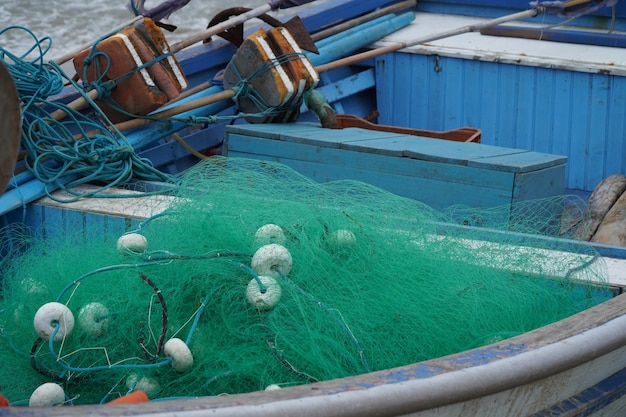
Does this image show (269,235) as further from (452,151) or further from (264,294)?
(452,151)

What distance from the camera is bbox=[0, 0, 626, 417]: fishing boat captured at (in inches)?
82.9

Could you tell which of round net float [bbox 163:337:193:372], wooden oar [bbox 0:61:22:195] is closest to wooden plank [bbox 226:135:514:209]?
round net float [bbox 163:337:193:372]

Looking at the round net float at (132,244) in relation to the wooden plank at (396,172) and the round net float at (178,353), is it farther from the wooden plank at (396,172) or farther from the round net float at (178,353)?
the wooden plank at (396,172)

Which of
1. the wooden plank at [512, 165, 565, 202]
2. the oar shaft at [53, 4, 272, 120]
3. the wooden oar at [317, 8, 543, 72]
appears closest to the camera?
the wooden plank at [512, 165, 565, 202]

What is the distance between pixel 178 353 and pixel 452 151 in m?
2.10

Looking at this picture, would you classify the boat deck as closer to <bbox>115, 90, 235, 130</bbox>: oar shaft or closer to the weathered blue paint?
<bbox>115, 90, 235, 130</bbox>: oar shaft

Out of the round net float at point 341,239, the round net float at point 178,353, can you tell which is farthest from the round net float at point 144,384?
the round net float at point 341,239

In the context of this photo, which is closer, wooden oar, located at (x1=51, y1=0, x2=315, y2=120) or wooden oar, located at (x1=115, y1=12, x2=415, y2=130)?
wooden oar, located at (x1=115, y1=12, x2=415, y2=130)

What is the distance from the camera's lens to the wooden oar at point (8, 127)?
5.35ft

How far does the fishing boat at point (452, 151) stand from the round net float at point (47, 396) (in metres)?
0.51

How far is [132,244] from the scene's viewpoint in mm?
2752

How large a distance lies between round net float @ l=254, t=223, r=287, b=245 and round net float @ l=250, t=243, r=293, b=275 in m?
0.14

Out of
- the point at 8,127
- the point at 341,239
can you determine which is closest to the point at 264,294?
the point at 341,239

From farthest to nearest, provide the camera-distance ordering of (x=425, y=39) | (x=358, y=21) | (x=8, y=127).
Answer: (x=358, y=21) → (x=425, y=39) → (x=8, y=127)
